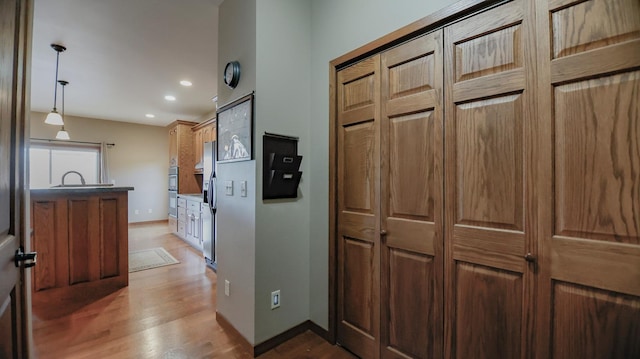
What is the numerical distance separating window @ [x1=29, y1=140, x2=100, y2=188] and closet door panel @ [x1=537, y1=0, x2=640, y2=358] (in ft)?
26.2

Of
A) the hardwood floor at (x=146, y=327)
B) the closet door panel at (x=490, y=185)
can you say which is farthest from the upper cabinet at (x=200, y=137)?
the closet door panel at (x=490, y=185)

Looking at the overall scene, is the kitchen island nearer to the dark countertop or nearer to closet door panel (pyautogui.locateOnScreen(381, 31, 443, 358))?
the dark countertop

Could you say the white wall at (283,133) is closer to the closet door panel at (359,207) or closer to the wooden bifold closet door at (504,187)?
the closet door panel at (359,207)

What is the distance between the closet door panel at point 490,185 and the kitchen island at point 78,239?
3257mm

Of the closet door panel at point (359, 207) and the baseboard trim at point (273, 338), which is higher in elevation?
the closet door panel at point (359, 207)

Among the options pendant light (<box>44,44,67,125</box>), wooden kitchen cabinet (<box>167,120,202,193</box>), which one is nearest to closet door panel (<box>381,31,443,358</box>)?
pendant light (<box>44,44,67,125</box>)

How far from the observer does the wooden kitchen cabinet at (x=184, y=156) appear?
5.54 meters

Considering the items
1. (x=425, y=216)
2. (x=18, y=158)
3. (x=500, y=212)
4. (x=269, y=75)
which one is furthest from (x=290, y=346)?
(x=269, y=75)

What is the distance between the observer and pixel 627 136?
92cm

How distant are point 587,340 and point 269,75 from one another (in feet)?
6.85

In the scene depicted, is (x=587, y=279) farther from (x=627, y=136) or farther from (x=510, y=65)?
(x=510, y=65)

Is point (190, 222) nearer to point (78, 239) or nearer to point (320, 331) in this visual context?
point (78, 239)

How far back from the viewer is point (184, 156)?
5590 mm

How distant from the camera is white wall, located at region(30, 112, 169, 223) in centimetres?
617
